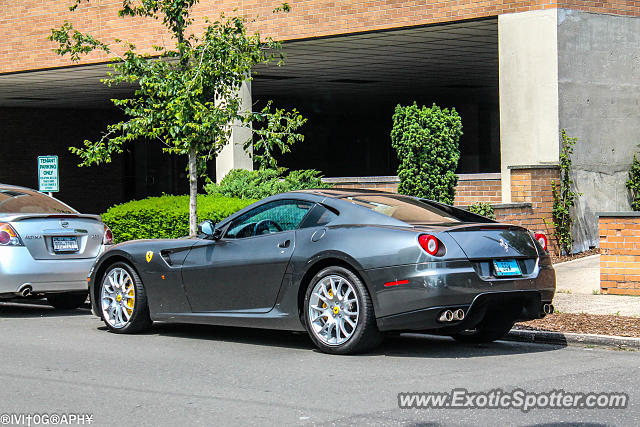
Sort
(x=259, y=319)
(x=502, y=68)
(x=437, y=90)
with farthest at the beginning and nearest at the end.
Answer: (x=437, y=90) → (x=502, y=68) → (x=259, y=319)

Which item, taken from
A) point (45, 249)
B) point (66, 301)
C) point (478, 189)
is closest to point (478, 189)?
point (478, 189)

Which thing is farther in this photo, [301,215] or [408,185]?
[408,185]

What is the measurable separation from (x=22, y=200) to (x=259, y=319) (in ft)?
15.8

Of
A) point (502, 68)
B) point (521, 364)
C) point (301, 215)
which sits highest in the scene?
point (502, 68)

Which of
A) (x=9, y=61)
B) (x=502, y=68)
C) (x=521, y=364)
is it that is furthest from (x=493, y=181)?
(x=9, y=61)

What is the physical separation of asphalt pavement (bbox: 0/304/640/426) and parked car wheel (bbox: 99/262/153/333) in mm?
156

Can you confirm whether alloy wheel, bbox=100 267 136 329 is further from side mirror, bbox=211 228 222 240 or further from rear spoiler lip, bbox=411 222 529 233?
rear spoiler lip, bbox=411 222 529 233

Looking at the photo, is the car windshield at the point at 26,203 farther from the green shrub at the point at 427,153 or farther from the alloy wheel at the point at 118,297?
the green shrub at the point at 427,153

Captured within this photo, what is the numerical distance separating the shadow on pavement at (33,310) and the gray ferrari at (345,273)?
88.9 inches

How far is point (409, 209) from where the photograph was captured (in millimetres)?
8711

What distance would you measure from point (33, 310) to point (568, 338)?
22.1ft

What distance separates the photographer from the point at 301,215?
348 inches

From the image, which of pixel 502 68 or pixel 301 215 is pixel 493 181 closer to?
pixel 502 68

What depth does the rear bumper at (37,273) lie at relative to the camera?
1089cm
